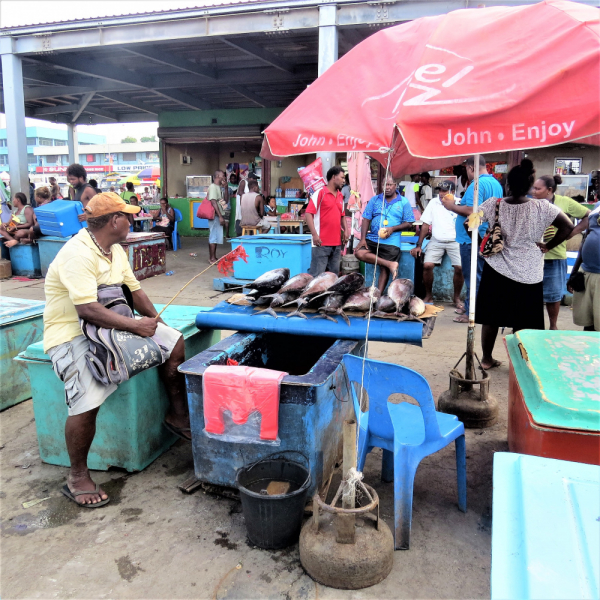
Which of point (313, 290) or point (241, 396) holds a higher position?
point (313, 290)

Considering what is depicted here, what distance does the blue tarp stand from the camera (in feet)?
11.4

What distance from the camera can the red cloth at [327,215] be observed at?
6.76 m

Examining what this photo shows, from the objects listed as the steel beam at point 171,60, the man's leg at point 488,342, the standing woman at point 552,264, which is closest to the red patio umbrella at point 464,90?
the man's leg at point 488,342

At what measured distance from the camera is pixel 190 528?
9.36ft

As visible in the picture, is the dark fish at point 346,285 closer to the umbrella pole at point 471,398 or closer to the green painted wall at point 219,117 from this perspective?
the umbrella pole at point 471,398

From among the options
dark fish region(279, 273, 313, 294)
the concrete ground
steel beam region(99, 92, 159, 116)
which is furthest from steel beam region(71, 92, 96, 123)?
the concrete ground

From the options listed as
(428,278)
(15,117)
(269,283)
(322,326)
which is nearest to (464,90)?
(322,326)

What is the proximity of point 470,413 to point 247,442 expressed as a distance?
1.97m

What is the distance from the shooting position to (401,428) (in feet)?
9.18

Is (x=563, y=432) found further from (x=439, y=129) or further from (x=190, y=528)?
(x=190, y=528)

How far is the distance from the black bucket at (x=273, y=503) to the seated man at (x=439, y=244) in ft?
17.6

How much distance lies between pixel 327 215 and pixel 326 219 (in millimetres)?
55

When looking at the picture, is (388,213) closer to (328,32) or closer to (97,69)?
(328,32)

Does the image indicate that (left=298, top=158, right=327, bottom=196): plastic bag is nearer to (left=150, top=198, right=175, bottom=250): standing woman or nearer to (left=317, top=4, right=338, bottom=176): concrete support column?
(left=317, top=4, right=338, bottom=176): concrete support column
